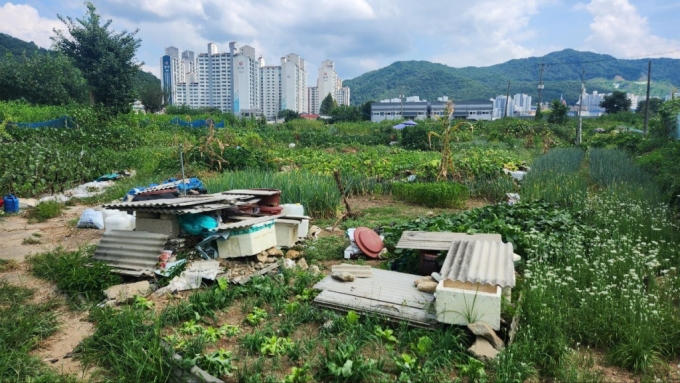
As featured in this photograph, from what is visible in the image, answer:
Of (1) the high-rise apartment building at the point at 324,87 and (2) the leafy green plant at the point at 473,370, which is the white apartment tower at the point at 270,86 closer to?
(1) the high-rise apartment building at the point at 324,87

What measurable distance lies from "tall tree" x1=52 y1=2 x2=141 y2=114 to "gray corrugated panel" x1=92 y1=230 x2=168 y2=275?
64.8 feet

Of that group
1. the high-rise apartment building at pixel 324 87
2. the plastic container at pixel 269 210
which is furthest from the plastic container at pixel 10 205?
the high-rise apartment building at pixel 324 87

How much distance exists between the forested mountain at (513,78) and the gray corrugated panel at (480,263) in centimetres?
9046

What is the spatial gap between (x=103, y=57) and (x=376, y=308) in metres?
24.2

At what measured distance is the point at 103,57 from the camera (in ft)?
74.5

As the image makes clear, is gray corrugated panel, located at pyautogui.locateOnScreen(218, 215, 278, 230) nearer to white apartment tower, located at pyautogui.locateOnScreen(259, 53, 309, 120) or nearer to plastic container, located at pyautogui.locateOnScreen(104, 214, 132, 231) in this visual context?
plastic container, located at pyautogui.locateOnScreen(104, 214, 132, 231)

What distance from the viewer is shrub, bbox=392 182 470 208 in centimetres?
849

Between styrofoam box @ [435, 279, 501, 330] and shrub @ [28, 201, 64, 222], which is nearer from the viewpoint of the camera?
styrofoam box @ [435, 279, 501, 330]

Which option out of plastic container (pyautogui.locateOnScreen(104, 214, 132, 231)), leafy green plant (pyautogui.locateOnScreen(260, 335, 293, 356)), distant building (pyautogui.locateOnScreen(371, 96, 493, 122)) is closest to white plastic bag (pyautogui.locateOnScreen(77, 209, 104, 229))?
plastic container (pyautogui.locateOnScreen(104, 214, 132, 231))

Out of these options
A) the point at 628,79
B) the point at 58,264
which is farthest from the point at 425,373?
the point at 628,79

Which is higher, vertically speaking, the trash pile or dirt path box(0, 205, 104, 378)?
the trash pile

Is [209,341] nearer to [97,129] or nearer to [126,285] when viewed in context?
[126,285]

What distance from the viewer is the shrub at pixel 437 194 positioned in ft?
27.9

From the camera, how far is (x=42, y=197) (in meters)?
8.72
